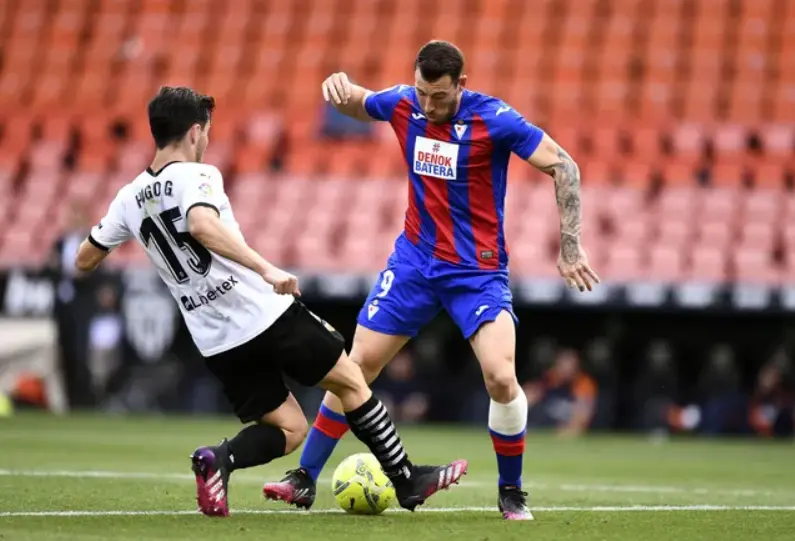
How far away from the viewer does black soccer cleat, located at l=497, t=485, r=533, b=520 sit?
735cm

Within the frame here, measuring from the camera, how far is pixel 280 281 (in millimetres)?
6371

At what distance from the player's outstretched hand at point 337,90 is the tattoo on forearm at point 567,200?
1.19 m

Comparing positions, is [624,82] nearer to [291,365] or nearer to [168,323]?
[168,323]

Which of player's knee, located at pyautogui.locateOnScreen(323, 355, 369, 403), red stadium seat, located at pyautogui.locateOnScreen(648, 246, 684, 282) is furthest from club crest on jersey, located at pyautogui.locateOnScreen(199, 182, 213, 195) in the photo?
red stadium seat, located at pyautogui.locateOnScreen(648, 246, 684, 282)

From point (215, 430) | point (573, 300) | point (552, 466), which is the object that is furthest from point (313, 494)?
point (573, 300)

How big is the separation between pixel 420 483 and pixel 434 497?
1.58 meters

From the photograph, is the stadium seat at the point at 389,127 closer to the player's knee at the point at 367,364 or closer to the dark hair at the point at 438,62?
the player's knee at the point at 367,364

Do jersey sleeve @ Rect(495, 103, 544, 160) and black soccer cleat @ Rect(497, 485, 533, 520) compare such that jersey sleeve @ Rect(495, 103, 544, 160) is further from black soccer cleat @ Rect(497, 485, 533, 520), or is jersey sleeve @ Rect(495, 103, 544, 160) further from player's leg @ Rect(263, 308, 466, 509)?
black soccer cleat @ Rect(497, 485, 533, 520)

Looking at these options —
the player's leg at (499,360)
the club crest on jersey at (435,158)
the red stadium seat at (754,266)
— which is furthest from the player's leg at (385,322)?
the red stadium seat at (754,266)

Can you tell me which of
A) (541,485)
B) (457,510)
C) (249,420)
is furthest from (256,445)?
(541,485)

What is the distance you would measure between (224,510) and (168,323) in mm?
11892

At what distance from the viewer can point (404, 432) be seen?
16.9m

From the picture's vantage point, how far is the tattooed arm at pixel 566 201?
24.1 feet

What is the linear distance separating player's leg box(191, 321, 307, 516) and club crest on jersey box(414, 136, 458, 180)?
4.31 feet
